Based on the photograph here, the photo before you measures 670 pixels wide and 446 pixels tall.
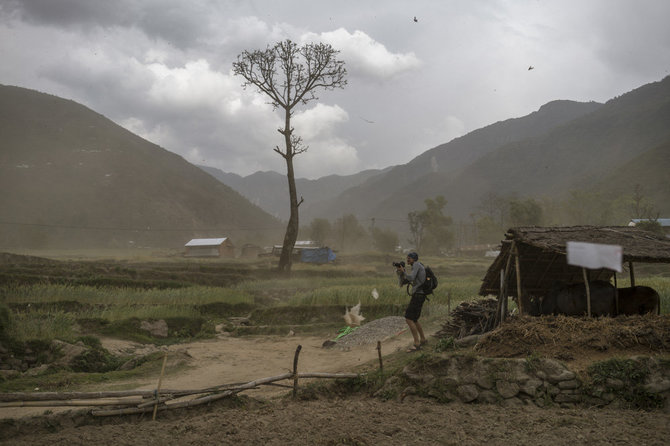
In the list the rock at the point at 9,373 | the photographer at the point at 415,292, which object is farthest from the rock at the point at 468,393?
the rock at the point at 9,373

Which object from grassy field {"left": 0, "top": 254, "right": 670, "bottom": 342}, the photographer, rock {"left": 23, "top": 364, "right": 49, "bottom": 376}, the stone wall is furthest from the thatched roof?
rock {"left": 23, "top": 364, "right": 49, "bottom": 376}

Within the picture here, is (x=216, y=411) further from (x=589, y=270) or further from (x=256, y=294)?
(x=256, y=294)

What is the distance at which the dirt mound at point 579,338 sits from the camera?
7.16 metres

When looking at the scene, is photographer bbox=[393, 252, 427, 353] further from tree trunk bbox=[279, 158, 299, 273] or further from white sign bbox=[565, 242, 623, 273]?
tree trunk bbox=[279, 158, 299, 273]

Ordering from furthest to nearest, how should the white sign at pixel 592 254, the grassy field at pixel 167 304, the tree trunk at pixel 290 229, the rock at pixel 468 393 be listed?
the tree trunk at pixel 290 229
the grassy field at pixel 167 304
the white sign at pixel 592 254
the rock at pixel 468 393

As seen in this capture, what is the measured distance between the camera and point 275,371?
10.4m

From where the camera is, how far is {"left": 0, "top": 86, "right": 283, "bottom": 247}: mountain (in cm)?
8556

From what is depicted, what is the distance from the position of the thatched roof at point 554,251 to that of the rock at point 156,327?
9.78m

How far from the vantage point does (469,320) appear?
10.9m

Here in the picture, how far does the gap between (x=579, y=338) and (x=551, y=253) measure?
312cm

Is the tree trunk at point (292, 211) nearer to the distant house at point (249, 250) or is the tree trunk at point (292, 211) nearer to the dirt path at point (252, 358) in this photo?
the dirt path at point (252, 358)

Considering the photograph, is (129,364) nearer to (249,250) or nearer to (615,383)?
(615,383)

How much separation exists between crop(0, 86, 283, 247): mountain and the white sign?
72.7 m

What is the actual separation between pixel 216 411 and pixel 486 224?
3317 inches
